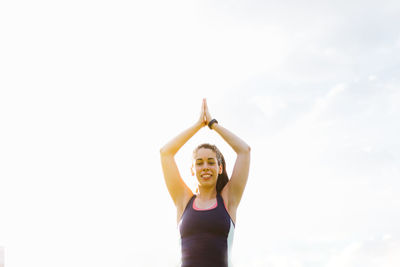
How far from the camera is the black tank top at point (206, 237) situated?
521 centimetres

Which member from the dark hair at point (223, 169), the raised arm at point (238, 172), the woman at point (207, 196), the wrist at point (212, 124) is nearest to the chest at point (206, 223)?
the woman at point (207, 196)

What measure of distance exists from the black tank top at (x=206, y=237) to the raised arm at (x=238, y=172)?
1.07 feet

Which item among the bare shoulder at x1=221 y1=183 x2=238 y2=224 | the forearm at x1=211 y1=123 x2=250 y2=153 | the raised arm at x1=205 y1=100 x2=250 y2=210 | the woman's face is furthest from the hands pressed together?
the bare shoulder at x1=221 y1=183 x2=238 y2=224

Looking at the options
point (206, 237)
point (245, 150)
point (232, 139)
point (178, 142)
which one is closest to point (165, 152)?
point (178, 142)

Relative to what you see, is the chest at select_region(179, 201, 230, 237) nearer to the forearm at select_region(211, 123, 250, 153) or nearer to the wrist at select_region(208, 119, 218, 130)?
the forearm at select_region(211, 123, 250, 153)

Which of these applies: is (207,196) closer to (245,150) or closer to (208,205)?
(208,205)

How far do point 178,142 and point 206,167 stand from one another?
21.7 inches

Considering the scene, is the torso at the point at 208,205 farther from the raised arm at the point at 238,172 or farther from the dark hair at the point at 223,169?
the dark hair at the point at 223,169

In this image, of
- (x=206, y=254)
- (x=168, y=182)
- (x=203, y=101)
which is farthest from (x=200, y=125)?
(x=206, y=254)

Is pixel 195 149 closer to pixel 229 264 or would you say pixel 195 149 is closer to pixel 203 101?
pixel 203 101

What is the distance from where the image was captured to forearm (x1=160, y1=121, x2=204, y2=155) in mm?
6062

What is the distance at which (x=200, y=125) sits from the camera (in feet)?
20.8

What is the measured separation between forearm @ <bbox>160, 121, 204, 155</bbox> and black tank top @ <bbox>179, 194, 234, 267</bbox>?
2.84ft

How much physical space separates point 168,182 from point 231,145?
91 cm
